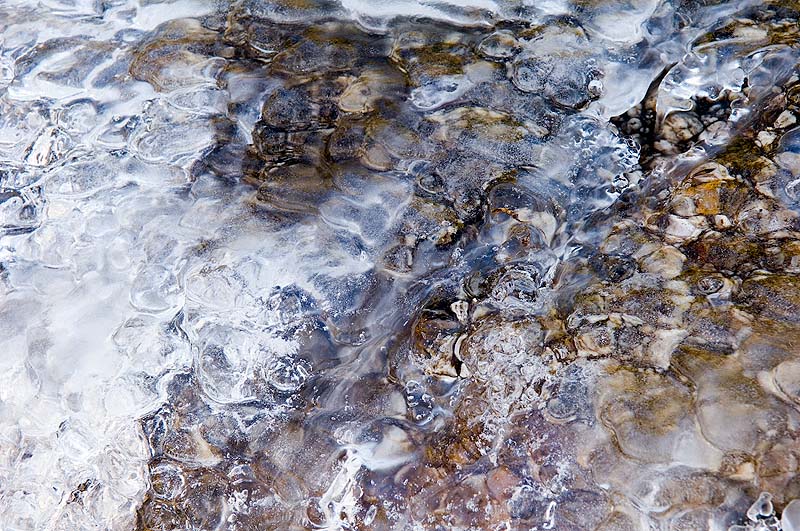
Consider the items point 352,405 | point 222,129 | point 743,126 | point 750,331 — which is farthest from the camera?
point 222,129

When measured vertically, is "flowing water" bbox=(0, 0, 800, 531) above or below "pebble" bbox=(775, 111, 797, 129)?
below

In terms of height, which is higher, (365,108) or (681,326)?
(365,108)

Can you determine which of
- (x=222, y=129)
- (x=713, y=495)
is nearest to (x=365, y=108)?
(x=222, y=129)

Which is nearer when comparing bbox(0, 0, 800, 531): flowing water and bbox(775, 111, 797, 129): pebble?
bbox(0, 0, 800, 531): flowing water

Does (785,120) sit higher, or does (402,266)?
(785,120)

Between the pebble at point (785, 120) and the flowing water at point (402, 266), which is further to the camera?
the pebble at point (785, 120)

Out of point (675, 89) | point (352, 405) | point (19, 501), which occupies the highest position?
point (675, 89)

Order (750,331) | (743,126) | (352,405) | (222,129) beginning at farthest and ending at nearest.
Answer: (222,129) < (743,126) < (352,405) < (750,331)

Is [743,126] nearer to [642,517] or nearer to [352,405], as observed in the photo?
[642,517]
